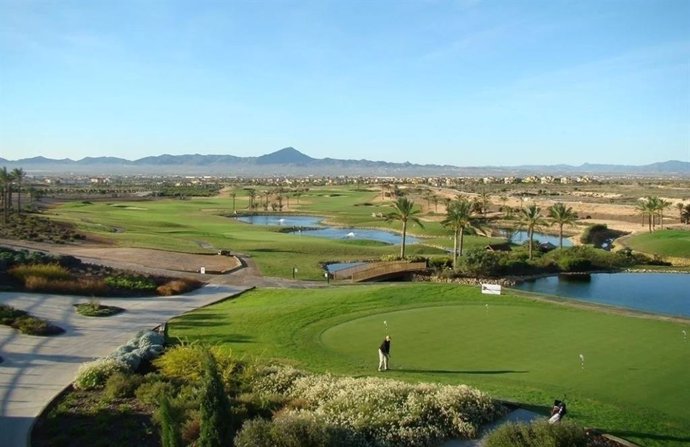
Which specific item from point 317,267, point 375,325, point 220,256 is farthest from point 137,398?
point 220,256

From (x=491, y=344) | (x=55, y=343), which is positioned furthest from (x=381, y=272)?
(x=55, y=343)

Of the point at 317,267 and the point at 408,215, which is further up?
the point at 408,215

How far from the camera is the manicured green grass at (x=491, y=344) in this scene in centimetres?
1612

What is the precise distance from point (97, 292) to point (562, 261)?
36014 mm

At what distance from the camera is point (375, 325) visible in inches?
1021

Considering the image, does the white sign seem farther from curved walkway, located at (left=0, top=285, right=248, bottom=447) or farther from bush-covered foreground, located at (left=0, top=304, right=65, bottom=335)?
bush-covered foreground, located at (left=0, top=304, right=65, bottom=335)

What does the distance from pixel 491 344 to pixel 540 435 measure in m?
9.39

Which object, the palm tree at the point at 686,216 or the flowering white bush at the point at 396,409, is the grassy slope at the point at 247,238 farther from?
the palm tree at the point at 686,216

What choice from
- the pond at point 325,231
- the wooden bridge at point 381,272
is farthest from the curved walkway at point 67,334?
the pond at point 325,231

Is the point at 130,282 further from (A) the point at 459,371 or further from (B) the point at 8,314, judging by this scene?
(A) the point at 459,371

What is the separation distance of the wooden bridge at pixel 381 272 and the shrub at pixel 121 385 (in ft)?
84.8

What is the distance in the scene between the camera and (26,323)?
2550 cm

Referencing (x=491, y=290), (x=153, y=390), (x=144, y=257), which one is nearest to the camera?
(x=153, y=390)

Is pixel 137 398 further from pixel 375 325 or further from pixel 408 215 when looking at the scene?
pixel 408 215
